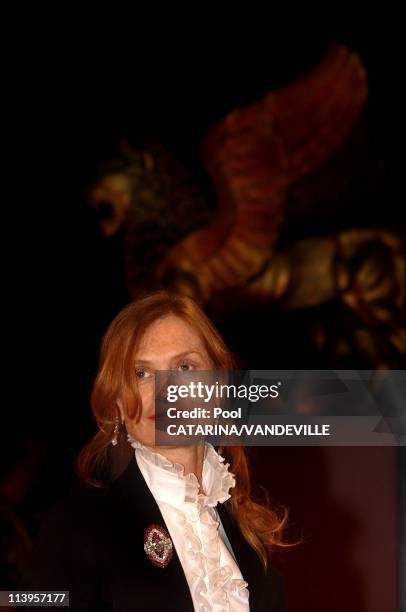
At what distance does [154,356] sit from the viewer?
947mm

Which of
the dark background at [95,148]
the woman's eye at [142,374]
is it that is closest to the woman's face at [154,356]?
the woman's eye at [142,374]

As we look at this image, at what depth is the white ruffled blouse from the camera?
0.92 meters

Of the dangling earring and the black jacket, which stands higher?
the dangling earring

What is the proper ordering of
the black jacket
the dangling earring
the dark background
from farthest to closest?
the dark background
the dangling earring
the black jacket

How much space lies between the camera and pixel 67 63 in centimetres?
257

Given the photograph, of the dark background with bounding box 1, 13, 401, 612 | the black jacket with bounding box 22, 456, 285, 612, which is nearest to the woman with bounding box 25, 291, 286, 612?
the black jacket with bounding box 22, 456, 285, 612

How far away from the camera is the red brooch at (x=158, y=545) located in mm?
906

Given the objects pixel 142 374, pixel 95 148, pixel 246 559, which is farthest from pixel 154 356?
A: pixel 95 148

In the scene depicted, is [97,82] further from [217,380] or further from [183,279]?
[217,380]

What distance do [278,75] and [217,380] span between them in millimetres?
1763

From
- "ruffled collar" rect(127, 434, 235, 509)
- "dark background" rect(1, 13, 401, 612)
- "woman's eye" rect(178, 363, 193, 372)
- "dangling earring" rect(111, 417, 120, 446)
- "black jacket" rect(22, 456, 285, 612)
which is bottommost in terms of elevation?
"black jacket" rect(22, 456, 285, 612)

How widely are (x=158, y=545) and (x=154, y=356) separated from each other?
21 cm

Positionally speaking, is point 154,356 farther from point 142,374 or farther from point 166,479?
point 166,479

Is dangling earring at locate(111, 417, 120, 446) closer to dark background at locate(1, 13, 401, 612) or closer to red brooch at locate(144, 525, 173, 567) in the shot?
red brooch at locate(144, 525, 173, 567)
